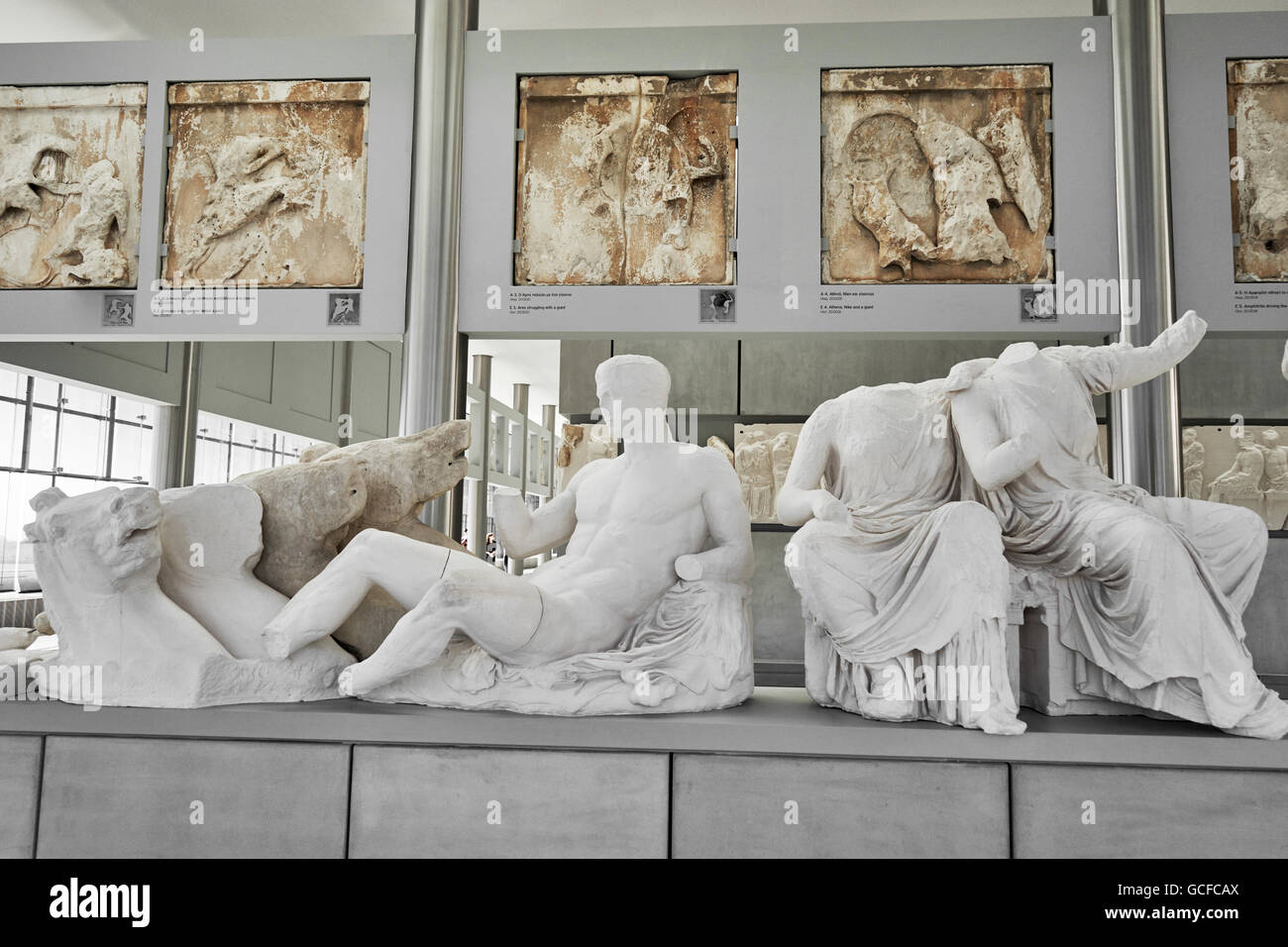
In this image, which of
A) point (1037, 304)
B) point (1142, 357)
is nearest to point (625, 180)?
point (1037, 304)

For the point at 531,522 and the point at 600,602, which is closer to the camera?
the point at 600,602

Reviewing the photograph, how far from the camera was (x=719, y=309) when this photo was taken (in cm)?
487

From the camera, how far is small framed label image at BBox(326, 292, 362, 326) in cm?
502

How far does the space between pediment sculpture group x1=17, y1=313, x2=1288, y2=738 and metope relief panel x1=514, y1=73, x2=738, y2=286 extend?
66.0 inches

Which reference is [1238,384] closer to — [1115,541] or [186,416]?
[1115,541]

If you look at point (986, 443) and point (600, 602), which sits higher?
point (986, 443)

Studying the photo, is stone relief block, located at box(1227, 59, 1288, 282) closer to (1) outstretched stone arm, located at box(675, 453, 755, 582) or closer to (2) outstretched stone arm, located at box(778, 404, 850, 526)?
(2) outstretched stone arm, located at box(778, 404, 850, 526)

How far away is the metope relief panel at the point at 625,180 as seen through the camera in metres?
4.97

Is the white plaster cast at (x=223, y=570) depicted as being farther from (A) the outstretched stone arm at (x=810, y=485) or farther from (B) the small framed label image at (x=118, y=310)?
(B) the small framed label image at (x=118, y=310)

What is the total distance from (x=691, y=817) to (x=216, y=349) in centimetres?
1168

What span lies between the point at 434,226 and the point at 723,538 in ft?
8.52

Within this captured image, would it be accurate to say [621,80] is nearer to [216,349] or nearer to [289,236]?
[289,236]

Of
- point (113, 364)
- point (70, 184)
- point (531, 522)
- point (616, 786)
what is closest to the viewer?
point (616, 786)

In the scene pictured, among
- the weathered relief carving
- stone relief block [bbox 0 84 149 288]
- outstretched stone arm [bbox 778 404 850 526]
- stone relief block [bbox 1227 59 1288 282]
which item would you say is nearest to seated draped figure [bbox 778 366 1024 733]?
outstretched stone arm [bbox 778 404 850 526]
